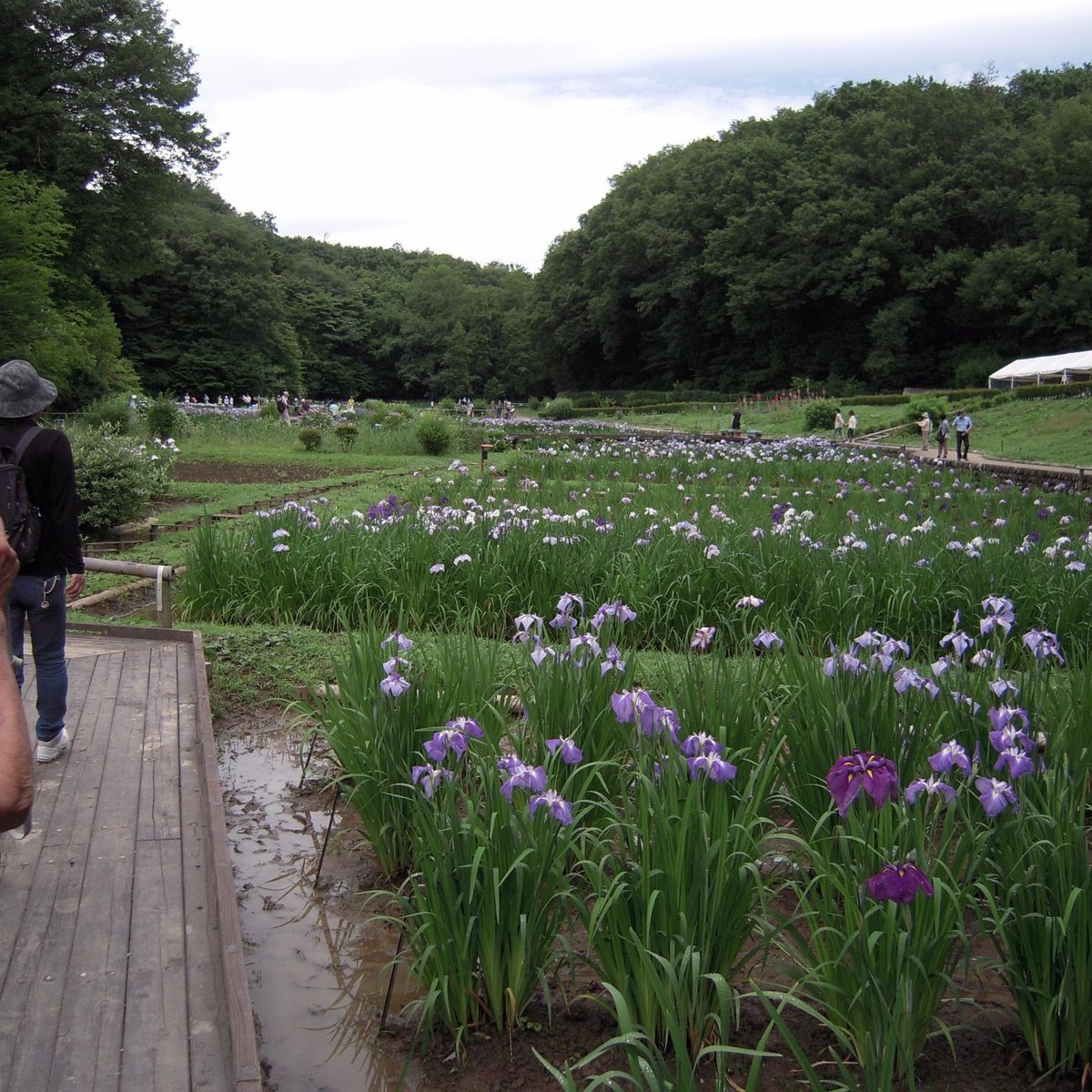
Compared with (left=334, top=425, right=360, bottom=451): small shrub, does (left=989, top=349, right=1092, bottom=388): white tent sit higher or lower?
higher

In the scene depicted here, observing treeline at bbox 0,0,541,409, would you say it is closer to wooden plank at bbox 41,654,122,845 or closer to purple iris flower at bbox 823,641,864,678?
wooden plank at bbox 41,654,122,845

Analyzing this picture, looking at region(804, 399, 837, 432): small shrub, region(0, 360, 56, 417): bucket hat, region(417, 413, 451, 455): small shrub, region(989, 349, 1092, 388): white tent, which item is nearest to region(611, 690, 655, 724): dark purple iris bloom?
region(0, 360, 56, 417): bucket hat

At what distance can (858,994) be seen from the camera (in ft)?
6.66

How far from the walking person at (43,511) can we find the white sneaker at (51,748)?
0.89ft

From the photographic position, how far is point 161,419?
2053 centimetres

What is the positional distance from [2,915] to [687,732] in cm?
193

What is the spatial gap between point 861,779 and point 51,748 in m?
3.01

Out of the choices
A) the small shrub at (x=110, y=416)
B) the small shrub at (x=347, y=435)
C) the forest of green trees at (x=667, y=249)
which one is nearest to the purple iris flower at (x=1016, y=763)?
the small shrub at (x=110, y=416)

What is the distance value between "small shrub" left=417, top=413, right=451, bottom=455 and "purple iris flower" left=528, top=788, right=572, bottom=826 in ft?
Result: 62.6

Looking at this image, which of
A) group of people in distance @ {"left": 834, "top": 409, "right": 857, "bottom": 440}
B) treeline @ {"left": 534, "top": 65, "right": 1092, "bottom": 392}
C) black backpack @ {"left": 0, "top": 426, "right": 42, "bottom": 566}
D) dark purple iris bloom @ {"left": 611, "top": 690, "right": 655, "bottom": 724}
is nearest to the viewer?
dark purple iris bloom @ {"left": 611, "top": 690, "right": 655, "bottom": 724}

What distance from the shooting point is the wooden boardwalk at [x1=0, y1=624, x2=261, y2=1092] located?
209 cm

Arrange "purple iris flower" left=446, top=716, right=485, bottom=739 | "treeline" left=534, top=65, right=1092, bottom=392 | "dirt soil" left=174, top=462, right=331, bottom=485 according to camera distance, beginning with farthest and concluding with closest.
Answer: "treeline" left=534, top=65, right=1092, bottom=392 → "dirt soil" left=174, top=462, right=331, bottom=485 → "purple iris flower" left=446, top=716, right=485, bottom=739

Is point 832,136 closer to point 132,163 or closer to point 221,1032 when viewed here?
point 132,163

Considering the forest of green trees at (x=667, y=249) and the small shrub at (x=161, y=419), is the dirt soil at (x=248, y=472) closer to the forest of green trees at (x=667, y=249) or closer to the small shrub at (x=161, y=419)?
the small shrub at (x=161, y=419)
